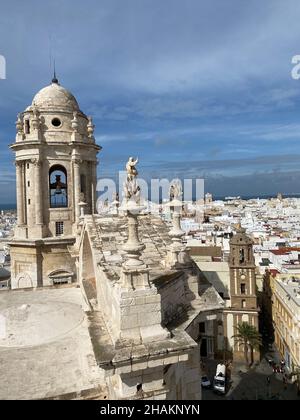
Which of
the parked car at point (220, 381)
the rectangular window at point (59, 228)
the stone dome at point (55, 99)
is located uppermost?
the stone dome at point (55, 99)

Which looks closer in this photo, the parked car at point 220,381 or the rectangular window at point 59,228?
the rectangular window at point 59,228

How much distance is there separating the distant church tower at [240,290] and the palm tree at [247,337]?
1.03m

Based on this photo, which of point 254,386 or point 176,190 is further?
point 254,386

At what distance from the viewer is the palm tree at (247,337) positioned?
95.9 ft

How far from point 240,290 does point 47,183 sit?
21.4 metres

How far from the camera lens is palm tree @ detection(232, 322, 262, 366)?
29234mm

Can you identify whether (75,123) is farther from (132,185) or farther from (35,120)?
(132,185)

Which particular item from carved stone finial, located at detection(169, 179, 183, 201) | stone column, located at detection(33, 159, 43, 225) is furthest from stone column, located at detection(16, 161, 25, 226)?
carved stone finial, located at detection(169, 179, 183, 201)

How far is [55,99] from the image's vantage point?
1778 centimetres

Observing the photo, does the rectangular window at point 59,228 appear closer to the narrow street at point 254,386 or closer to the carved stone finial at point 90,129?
the carved stone finial at point 90,129

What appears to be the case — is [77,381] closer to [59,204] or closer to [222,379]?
[59,204]

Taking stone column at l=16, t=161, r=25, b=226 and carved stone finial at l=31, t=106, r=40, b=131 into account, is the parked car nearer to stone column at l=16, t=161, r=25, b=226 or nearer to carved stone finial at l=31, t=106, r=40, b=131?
stone column at l=16, t=161, r=25, b=226

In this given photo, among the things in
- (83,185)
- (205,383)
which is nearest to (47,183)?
(83,185)

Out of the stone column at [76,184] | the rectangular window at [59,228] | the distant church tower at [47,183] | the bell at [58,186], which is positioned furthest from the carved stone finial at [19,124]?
the rectangular window at [59,228]
